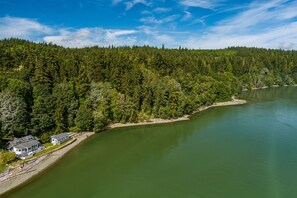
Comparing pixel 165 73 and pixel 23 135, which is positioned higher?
pixel 165 73

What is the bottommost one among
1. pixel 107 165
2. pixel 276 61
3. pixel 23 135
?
pixel 107 165

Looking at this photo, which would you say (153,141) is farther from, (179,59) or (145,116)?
(179,59)

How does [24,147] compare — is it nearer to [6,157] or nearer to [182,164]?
[6,157]

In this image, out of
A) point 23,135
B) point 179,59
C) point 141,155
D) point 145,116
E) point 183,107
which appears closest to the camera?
point 141,155

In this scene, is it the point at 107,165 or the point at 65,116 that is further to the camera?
the point at 65,116

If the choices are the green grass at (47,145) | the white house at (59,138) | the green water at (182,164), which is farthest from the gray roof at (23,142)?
the green water at (182,164)

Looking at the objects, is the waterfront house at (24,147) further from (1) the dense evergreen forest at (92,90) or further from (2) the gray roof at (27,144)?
(1) the dense evergreen forest at (92,90)

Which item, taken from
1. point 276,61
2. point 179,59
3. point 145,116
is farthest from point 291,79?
point 145,116
